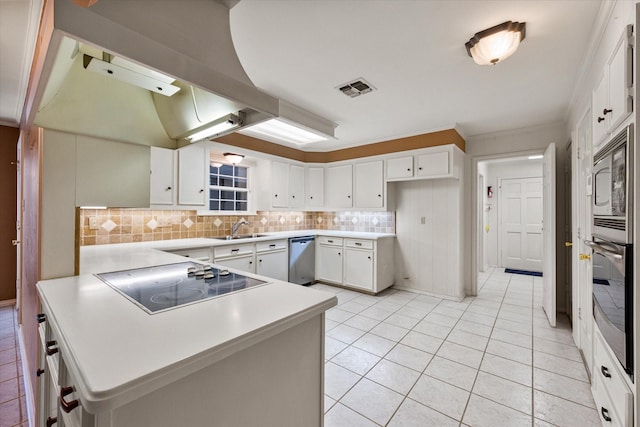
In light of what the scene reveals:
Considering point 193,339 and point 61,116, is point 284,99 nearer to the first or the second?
point 61,116

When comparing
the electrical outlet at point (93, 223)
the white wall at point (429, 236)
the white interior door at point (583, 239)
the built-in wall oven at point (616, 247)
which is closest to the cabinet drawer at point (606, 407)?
the built-in wall oven at point (616, 247)

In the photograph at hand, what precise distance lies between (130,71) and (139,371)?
113cm

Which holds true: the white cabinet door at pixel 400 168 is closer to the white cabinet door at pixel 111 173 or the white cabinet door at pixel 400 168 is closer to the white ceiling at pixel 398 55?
the white ceiling at pixel 398 55

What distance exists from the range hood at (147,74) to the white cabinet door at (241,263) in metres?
1.79

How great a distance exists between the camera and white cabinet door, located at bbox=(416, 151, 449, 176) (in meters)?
3.61

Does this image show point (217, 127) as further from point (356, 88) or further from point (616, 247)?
point (616, 247)

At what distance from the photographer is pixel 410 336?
2.74 m

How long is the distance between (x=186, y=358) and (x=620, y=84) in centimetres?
206

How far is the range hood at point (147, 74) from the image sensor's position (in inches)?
31.3

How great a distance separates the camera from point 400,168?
158 inches

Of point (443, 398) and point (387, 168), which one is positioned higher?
point (387, 168)

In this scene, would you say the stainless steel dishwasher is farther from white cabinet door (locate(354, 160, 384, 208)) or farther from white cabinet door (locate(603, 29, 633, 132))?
white cabinet door (locate(603, 29, 633, 132))

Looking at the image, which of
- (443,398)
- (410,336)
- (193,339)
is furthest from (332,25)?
(410,336)

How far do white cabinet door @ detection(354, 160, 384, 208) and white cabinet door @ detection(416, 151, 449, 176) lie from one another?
0.62 metres
